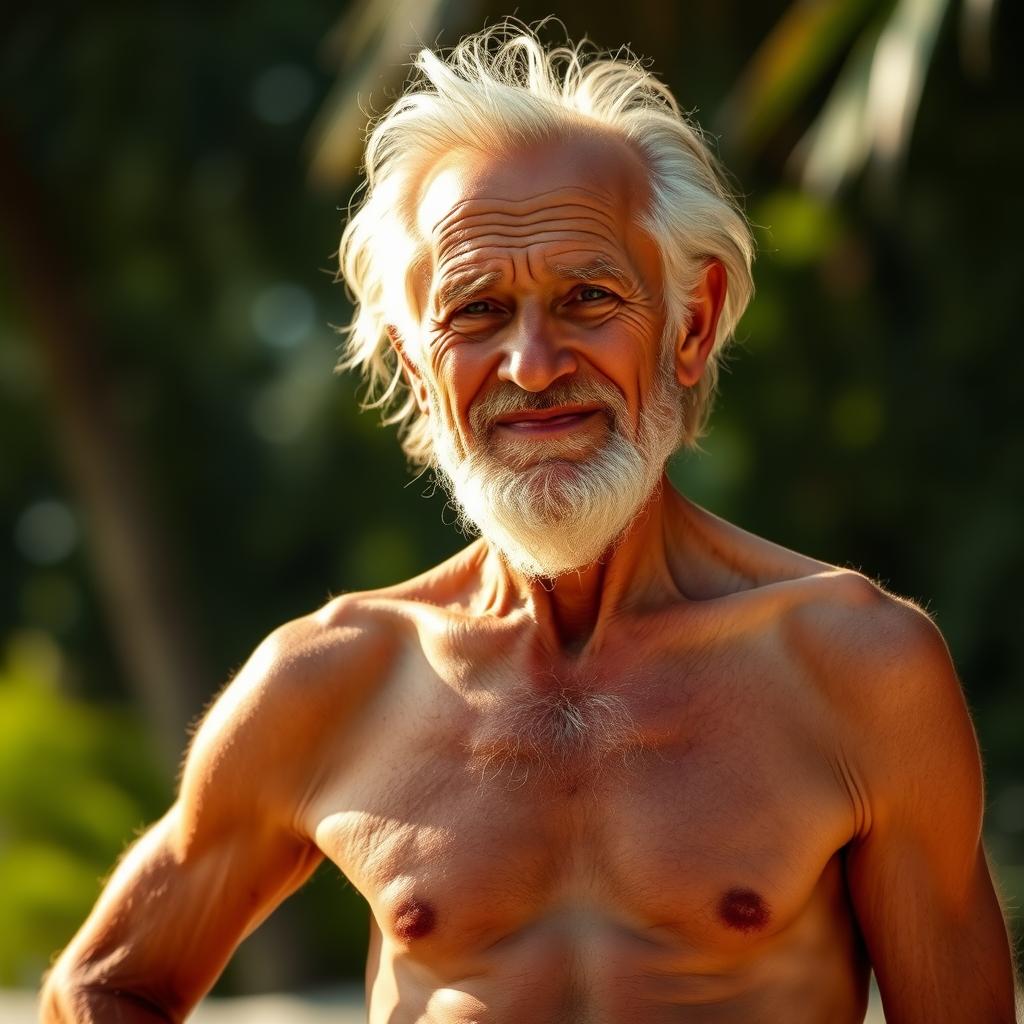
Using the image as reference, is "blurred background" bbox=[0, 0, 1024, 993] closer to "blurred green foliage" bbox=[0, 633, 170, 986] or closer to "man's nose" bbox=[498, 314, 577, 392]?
"blurred green foliage" bbox=[0, 633, 170, 986]

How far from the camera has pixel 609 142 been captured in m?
2.96

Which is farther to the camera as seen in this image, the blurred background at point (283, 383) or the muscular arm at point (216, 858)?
the blurred background at point (283, 383)

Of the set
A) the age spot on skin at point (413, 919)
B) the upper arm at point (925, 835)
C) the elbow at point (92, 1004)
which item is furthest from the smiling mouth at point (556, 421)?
the elbow at point (92, 1004)

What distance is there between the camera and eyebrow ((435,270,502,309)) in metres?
2.81

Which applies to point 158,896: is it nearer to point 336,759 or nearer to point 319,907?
point 336,759

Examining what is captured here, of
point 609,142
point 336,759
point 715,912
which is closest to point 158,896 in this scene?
point 336,759

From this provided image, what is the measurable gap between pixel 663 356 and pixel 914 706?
2.15ft

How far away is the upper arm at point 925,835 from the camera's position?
2.67m

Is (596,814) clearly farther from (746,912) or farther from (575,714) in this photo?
(746,912)

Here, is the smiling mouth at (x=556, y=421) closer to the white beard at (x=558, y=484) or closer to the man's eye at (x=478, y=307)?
→ the white beard at (x=558, y=484)

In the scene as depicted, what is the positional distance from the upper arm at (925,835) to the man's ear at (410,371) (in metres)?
0.80

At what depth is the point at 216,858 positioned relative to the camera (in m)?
2.97

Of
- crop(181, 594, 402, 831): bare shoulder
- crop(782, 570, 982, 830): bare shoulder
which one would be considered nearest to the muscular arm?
crop(181, 594, 402, 831): bare shoulder

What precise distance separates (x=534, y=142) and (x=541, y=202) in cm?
12
